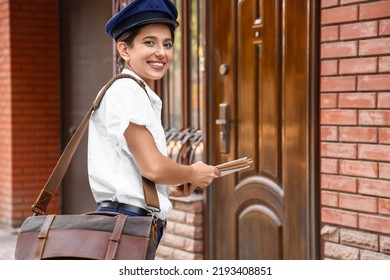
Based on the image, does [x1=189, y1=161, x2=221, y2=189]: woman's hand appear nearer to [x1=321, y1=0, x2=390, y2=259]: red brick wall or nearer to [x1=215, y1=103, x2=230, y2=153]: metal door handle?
[x1=321, y1=0, x2=390, y2=259]: red brick wall

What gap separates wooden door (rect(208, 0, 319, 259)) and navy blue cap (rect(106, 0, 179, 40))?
→ 68.7 inches

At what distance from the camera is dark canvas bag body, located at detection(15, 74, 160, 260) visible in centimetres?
251

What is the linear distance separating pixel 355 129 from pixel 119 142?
1.79 meters

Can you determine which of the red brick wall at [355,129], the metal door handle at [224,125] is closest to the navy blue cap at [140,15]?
the red brick wall at [355,129]

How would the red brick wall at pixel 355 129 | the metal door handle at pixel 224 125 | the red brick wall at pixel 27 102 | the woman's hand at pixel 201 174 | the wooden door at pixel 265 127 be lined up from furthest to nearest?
the red brick wall at pixel 27 102 → the metal door handle at pixel 224 125 → the wooden door at pixel 265 127 → the red brick wall at pixel 355 129 → the woman's hand at pixel 201 174

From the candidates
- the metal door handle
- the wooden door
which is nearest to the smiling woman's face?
the wooden door

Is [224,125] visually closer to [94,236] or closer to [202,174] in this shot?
[202,174]

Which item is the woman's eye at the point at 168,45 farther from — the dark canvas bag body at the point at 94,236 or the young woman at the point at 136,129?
the dark canvas bag body at the point at 94,236

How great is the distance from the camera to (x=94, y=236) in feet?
8.29

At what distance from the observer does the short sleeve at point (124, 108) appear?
8.34 feet

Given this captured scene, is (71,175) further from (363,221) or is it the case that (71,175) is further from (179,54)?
(363,221)
